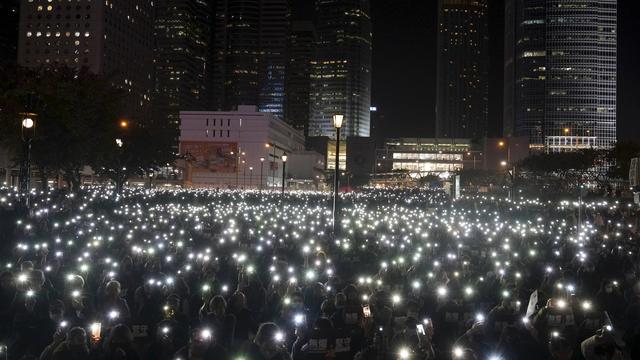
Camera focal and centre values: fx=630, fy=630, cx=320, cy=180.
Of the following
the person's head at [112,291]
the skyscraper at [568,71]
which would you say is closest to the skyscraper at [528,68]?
the skyscraper at [568,71]

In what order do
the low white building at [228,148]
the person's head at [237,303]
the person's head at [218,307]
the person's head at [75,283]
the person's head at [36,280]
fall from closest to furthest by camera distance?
the person's head at [218,307], the person's head at [237,303], the person's head at [36,280], the person's head at [75,283], the low white building at [228,148]

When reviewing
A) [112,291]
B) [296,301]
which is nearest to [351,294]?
[296,301]

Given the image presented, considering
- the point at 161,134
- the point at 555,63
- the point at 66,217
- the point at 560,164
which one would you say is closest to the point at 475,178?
the point at 560,164

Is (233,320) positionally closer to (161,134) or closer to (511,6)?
(161,134)

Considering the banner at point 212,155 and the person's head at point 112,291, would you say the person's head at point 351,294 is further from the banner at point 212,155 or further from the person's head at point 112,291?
Answer: the banner at point 212,155

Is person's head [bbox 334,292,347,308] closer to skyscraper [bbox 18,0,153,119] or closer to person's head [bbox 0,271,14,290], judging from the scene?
person's head [bbox 0,271,14,290]

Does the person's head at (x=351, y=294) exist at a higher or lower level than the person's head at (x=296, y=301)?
higher
